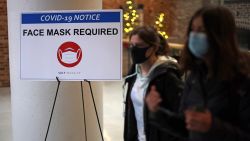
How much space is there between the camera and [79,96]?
3984 millimetres

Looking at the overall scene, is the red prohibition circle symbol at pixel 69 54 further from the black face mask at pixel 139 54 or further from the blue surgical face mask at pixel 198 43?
the blue surgical face mask at pixel 198 43

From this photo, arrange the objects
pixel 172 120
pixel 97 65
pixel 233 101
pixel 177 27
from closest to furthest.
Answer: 1. pixel 233 101
2. pixel 172 120
3. pixel 97 65
4. pixel 177 27

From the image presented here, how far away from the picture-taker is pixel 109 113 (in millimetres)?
6562

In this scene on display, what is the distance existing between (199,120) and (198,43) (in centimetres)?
31

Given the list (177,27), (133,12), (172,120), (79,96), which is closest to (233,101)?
(172,120)

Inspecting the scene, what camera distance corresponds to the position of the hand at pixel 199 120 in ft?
4.83

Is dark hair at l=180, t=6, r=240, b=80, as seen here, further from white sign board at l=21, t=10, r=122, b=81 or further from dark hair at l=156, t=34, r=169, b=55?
white sign board at l=21, t=10, r=122, b=81

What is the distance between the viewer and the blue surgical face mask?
5.19 ft

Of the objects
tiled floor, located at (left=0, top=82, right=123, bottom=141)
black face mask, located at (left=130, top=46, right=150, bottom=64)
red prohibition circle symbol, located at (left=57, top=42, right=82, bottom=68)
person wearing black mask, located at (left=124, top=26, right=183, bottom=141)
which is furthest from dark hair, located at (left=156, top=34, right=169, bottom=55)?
tiled floor, located at (left=0, top=82, right=123, bottom=141)

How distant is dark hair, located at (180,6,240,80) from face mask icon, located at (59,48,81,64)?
6.37 ft

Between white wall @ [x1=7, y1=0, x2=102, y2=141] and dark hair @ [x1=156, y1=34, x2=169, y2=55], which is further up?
dark hair @ [x1=156, y1=34, x2=169, y2=55]

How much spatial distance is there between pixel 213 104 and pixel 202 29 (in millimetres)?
297

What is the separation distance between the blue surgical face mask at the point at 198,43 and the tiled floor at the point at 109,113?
3.66 m

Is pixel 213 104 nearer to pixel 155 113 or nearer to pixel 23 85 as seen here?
pixel 155 113
